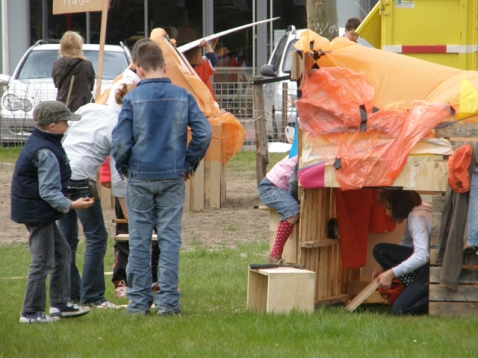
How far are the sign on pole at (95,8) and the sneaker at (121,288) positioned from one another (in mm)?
2169

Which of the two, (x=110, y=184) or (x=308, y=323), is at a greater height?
(x=110, y=184)

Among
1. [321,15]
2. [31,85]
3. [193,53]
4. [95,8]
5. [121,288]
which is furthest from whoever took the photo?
[31,85]

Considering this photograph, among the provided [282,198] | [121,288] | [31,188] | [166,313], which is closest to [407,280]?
[282,198]

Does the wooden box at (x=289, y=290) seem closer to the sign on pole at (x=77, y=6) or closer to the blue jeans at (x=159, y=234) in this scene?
the blue jeans at (x=159, y=234)

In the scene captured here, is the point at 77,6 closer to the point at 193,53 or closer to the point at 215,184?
the point at 193,53

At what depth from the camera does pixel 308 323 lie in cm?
559

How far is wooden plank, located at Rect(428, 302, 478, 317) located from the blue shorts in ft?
3.78

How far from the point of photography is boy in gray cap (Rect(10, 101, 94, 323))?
5.49 meters

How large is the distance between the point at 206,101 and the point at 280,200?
12.1ft

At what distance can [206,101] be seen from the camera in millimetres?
9961

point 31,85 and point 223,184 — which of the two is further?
point 31,85

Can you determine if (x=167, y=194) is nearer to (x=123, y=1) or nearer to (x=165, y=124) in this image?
(x=165, y=124)

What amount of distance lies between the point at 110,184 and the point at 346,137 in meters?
1.81

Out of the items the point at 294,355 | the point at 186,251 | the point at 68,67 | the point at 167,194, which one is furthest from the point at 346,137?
the point at 68,67
